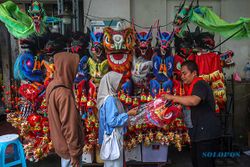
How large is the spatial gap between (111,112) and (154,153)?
178 centimetres

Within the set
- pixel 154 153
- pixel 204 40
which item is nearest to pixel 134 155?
pixel 154 153

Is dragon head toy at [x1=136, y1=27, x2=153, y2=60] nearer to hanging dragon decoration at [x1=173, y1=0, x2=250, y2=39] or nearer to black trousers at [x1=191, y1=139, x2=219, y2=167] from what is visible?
hanging dragon decoration at [x1=173, y1=0, x2=250, y2=39]

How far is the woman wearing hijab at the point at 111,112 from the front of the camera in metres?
2.40

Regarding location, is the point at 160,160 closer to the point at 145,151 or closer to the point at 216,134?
the point at 145,151

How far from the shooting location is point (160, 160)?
3863 mm

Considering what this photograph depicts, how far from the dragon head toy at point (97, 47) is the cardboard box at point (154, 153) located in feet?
5.10

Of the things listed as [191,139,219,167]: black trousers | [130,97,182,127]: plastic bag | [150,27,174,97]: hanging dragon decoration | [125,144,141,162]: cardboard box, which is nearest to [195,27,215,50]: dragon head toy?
[150,27,174,97]: hanging dragon decoration

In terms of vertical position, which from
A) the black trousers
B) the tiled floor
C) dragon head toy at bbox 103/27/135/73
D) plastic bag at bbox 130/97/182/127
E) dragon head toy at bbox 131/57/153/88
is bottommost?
the tiled floor

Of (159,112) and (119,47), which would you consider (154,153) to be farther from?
(119,47)

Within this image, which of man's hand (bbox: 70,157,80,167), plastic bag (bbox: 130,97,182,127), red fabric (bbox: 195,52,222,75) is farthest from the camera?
red fabric (bbox: 195,52,222,75)

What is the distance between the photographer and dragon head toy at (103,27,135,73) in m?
3.35

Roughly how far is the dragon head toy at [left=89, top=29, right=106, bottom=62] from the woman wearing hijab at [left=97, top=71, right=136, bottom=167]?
1.05m

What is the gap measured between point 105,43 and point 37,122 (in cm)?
154

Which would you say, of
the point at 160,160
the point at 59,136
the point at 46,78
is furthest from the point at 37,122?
the point at 160,160
